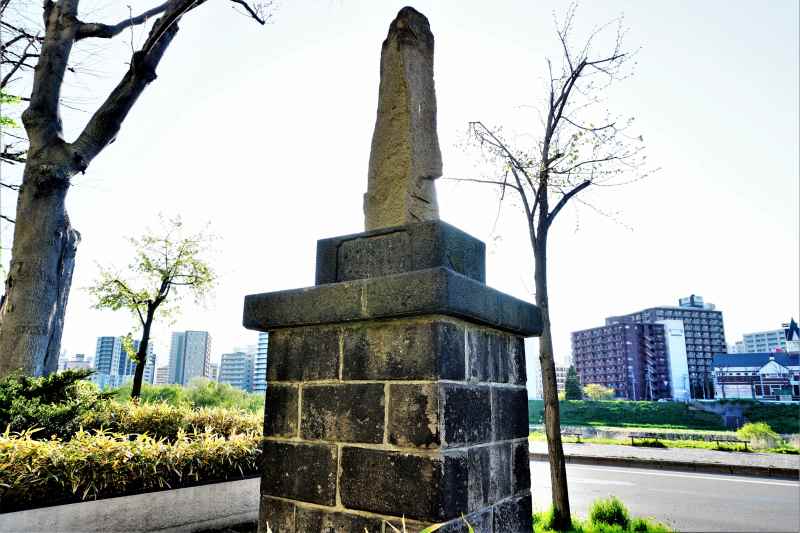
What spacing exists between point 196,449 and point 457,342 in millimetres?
4371

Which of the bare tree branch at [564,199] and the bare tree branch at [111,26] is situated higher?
the bare tree branch at [111,26]

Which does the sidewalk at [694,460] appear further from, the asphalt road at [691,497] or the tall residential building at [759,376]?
the tall residential building at [759,376]

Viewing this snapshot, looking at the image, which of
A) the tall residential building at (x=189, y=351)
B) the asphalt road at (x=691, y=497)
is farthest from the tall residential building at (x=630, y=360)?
the asphalt road at (x=691, y=497)

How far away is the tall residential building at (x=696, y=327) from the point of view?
362 ft

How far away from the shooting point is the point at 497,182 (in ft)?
27.9

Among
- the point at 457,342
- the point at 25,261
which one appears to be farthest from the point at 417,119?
the point at 25,261

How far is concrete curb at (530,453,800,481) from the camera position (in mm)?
13266

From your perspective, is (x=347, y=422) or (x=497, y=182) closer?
(x=347, y=422)

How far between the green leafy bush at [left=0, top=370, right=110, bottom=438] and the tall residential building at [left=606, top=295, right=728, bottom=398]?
11594cm

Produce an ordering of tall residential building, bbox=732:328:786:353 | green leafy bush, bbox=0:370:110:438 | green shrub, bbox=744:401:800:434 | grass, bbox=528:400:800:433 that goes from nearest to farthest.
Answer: green leafy bush, bbox=0:370:110:438 → green shrub, bbox=744:401:800:434 → grass, bbox=528:400:800:433 → tall residential building, bbox=732:328:786:353

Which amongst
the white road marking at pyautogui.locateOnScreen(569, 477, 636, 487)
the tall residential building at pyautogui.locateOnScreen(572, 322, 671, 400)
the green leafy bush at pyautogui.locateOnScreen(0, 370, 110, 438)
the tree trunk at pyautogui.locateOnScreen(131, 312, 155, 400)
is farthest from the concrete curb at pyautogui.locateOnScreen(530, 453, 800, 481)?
the tall residential building at pyautogui.locateOnScreen(572, 322, 671, 400)

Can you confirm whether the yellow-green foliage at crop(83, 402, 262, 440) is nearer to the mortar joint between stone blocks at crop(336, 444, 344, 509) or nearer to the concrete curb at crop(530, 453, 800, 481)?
the mortar joint between stone blocks at crop(336, 444, 344, 509)

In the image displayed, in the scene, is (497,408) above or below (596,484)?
above

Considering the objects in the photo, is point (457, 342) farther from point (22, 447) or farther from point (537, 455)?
Result: point (537, 455)
